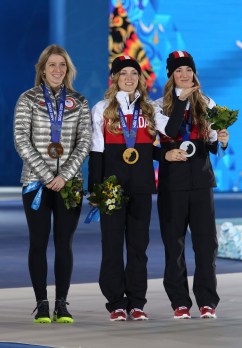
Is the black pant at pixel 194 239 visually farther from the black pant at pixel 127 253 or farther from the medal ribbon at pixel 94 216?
the medal ribbon at pixel 94 216

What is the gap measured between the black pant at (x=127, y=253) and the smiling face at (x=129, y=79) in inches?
25.9

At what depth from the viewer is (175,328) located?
22.5 feet

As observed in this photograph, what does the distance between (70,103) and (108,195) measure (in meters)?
0.62

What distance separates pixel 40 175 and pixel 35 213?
0.78 ft

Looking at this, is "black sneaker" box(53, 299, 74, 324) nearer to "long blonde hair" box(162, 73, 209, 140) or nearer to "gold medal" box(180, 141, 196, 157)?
"gold medal" box(180, 141, 196, 157)

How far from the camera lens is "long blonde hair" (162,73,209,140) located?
7285 mm

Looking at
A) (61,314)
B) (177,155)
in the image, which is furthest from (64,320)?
(177,155)

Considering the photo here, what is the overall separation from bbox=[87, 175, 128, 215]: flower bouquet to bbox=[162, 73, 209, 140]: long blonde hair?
1.90ft

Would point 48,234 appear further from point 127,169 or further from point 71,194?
point 127,169

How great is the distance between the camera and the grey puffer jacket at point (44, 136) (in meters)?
7.04

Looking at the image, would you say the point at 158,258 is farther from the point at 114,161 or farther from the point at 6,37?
the point at 6,37

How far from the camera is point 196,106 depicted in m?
7.33

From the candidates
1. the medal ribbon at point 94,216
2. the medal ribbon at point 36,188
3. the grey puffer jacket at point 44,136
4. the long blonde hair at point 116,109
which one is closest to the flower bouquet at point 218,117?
the long blonde hair at point 116,109


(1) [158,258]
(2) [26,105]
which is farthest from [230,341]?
(1) [158,258]
